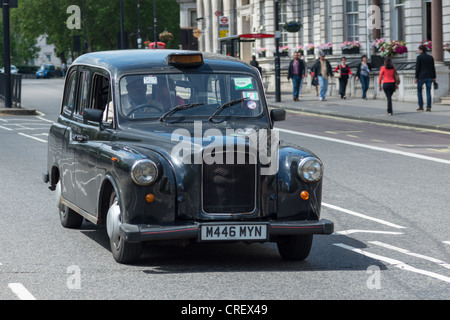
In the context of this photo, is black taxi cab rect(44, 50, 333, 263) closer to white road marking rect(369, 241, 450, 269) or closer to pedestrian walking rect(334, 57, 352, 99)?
white road marking rect(369, 241, 450, 269)

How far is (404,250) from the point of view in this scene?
8602 millimetres

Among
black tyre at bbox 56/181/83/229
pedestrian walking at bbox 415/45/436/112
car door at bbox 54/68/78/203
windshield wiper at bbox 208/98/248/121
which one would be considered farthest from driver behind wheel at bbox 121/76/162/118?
pedestrian walking at bbox 415/45/436/112

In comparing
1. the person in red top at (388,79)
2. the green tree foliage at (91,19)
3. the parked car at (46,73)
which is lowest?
the person in red top at (388,79)

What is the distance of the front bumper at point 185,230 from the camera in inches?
292

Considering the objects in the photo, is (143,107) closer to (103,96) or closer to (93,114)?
(93,114)

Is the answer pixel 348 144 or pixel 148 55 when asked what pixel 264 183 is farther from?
pixel 348 144

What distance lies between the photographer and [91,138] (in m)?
8.92

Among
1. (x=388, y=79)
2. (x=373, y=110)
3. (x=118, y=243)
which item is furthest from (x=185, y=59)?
(x=373, y=110)

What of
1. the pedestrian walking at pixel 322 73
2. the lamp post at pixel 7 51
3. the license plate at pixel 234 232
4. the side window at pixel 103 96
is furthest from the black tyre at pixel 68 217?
the pedestrian walking at pixel 322 73

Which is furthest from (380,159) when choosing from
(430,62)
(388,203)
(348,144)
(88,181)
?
(430,62)

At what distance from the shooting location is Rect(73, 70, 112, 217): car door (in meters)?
8.52

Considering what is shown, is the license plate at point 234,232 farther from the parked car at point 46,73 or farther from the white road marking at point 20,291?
the parked car at point 46,73

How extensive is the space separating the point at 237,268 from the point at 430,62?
21024 millimetres

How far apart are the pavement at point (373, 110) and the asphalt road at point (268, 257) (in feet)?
33.6
